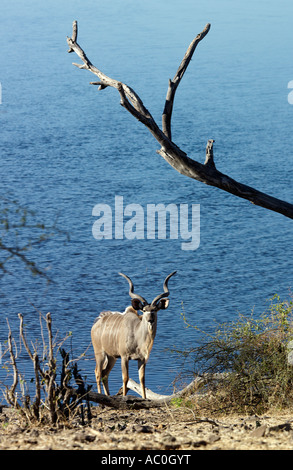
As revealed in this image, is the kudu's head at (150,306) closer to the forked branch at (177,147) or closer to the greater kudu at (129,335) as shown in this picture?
the greater kudu at (129,335)

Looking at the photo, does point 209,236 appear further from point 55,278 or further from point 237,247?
point 55,278

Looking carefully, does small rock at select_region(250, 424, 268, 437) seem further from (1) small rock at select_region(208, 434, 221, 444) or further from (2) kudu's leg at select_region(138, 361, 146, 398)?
(2) kudu's leg at select_region(138, 361, 146, 398)

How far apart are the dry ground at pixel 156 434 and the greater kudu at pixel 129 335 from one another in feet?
6.05

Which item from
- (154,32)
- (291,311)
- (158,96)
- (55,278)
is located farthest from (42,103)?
(291,311)

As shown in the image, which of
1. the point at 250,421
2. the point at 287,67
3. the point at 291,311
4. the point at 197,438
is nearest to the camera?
the point at 197,438

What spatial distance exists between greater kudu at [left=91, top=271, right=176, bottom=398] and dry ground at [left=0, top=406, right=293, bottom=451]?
6.05 ft

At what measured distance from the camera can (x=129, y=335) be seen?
11703 mm

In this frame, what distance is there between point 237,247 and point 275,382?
1233cm

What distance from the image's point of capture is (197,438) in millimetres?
7727

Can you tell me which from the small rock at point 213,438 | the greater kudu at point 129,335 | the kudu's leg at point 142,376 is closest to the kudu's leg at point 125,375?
the greater kudu at point 129,335

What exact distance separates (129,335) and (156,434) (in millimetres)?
3695

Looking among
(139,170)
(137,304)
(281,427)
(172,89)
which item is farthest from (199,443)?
(139,170)

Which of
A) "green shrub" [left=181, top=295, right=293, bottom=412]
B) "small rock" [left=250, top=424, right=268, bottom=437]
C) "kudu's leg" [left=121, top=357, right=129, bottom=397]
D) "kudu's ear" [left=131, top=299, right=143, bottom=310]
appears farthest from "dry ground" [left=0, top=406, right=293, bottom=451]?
"kudu's ear" [left=131, top=299, right=143, bottom=310]

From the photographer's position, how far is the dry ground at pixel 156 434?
7441 millimetres
